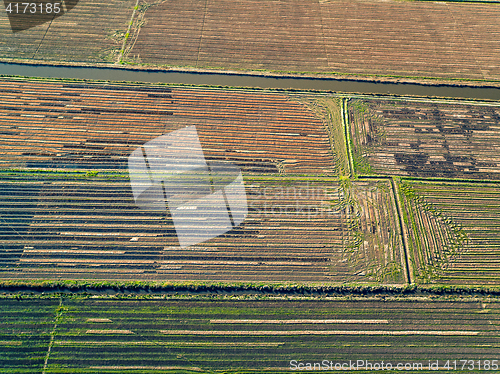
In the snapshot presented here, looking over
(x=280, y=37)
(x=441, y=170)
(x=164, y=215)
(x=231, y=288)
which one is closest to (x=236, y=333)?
(x=231, y=288)

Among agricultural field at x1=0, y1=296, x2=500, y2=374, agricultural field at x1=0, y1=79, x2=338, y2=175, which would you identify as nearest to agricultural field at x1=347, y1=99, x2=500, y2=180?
agricultural field at x1=0, y1=79, x2=338, y2=175

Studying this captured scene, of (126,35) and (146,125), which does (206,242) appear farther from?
(126,35)

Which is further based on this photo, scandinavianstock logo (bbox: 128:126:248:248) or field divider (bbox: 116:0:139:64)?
field divider (bbox: 116:0:139:64)

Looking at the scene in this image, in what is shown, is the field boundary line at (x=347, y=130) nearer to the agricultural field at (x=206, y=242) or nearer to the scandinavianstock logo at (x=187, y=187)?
the agricultural field at (x=206, y=242)

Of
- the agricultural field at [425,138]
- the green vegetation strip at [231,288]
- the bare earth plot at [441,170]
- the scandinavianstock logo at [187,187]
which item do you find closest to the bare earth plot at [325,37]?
the agricultural field at [425,138]

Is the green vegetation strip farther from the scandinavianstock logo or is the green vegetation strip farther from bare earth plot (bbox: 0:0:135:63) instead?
bare earth plot (bbox: 0:0:135:63)

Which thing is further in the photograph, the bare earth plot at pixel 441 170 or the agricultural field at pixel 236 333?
the bare earth plot at pixel 441 170
